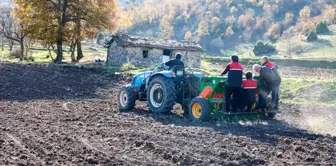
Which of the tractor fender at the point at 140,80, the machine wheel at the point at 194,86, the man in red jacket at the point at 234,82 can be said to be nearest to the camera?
the man in red jacket at the point at 234,82

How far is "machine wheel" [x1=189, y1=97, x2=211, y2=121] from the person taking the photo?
1222 cm

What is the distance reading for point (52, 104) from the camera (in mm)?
16062

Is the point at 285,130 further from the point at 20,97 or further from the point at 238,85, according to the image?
the point at 20,97

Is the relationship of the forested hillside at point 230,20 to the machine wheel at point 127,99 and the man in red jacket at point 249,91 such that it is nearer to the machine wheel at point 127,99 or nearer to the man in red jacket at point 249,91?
the machine wheel at point 127,99

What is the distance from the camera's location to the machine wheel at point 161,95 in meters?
13.4

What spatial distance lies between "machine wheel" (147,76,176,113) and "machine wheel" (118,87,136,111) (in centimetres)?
84

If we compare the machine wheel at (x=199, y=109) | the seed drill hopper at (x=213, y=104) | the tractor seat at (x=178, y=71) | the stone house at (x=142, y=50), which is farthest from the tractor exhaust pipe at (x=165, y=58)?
the seed drill hopper at (x=213, y=104)

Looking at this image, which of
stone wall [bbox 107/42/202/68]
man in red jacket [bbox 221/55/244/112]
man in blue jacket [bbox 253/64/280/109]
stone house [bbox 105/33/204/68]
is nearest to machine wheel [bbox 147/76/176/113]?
man in red jacket [bbox 221/55/244/112]

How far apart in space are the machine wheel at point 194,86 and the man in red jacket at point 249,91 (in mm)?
1439

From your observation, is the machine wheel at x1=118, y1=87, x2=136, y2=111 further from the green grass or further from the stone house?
the stone house

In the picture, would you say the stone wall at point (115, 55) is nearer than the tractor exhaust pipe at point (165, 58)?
Yes

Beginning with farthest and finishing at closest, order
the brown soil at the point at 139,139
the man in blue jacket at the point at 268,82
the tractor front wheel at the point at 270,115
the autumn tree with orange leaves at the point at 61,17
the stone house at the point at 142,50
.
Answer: the autumn tree with orange leaves at the point at 61,17
the stone house at the point at 142,50
the tractor front wheel at the point at 270,115
the man in blue jacket at the point at 268,82
the brown soil at the point at 139,139

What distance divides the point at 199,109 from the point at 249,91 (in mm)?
1371

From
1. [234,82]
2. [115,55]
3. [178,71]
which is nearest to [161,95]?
[178,71]
